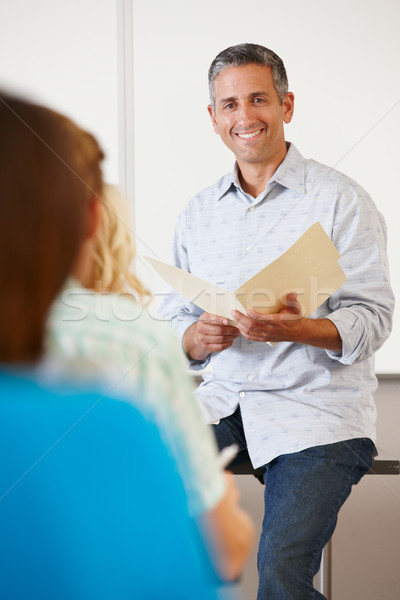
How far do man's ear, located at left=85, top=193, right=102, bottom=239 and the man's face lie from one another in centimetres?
104

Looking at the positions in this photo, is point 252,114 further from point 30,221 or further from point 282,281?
point 30,221

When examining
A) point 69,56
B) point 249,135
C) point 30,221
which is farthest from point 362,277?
point 69,56

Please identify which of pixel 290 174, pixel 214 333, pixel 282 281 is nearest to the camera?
pixel 282 281

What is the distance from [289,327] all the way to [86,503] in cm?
78

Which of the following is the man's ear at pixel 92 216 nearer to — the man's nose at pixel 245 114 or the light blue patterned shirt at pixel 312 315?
the light blue patterned shirt at pixel 312 315

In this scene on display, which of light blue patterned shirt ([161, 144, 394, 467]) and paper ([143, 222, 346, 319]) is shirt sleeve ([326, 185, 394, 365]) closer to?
light blue patterned shirt ([161, 144, 394, 467])

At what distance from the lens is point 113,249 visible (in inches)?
20.3

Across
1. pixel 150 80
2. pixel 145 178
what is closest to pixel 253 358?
pixel 145 178

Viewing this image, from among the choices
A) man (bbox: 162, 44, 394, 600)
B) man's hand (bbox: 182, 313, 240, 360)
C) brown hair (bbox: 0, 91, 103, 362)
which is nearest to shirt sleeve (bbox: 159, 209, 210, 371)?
man (bbox: 162, 44, 394, 600)

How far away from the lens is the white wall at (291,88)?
70.9 inches

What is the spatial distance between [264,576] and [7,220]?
34.2 inches

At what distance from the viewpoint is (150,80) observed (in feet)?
6.09

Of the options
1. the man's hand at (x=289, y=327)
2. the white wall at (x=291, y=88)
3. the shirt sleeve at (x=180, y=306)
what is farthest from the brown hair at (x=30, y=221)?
the white wall at (x=291, y=88)

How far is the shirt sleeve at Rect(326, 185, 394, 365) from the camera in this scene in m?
1.27
